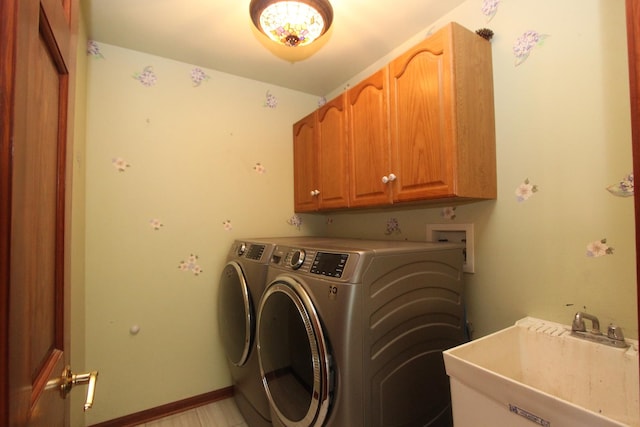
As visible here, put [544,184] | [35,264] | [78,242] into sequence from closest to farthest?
[35,264], [544,184], [78,242]

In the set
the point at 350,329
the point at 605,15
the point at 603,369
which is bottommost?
the point at 603,369

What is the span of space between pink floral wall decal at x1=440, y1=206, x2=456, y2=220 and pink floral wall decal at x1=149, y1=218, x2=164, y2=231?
170cm

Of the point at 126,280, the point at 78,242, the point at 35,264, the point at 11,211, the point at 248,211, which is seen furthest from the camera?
the point at 248,211

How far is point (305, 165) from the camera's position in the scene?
2.18m

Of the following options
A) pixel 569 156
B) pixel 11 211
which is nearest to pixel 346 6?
pixel 569 156

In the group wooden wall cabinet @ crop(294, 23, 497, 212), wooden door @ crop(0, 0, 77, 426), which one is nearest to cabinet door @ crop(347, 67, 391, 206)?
wooden wall cabinet @ crop(294, 23, 497, 212)

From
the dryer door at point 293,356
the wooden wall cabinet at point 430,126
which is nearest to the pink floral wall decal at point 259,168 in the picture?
the wooden wall cabinet at point 430,126

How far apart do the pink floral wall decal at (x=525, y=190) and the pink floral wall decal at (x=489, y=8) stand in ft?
2.55

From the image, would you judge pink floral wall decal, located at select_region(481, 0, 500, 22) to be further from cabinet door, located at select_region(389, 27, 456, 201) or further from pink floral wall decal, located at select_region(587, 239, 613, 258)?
pink floral wall decal, located at select_region(587, 239, 613, 258)

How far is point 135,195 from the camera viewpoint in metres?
1.81

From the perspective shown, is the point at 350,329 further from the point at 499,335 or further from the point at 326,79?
the point at 326,79

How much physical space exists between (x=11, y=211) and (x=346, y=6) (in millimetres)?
1585

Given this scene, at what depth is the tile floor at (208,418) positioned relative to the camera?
175 centimetres

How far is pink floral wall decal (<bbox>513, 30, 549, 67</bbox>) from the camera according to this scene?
3.92 ft
